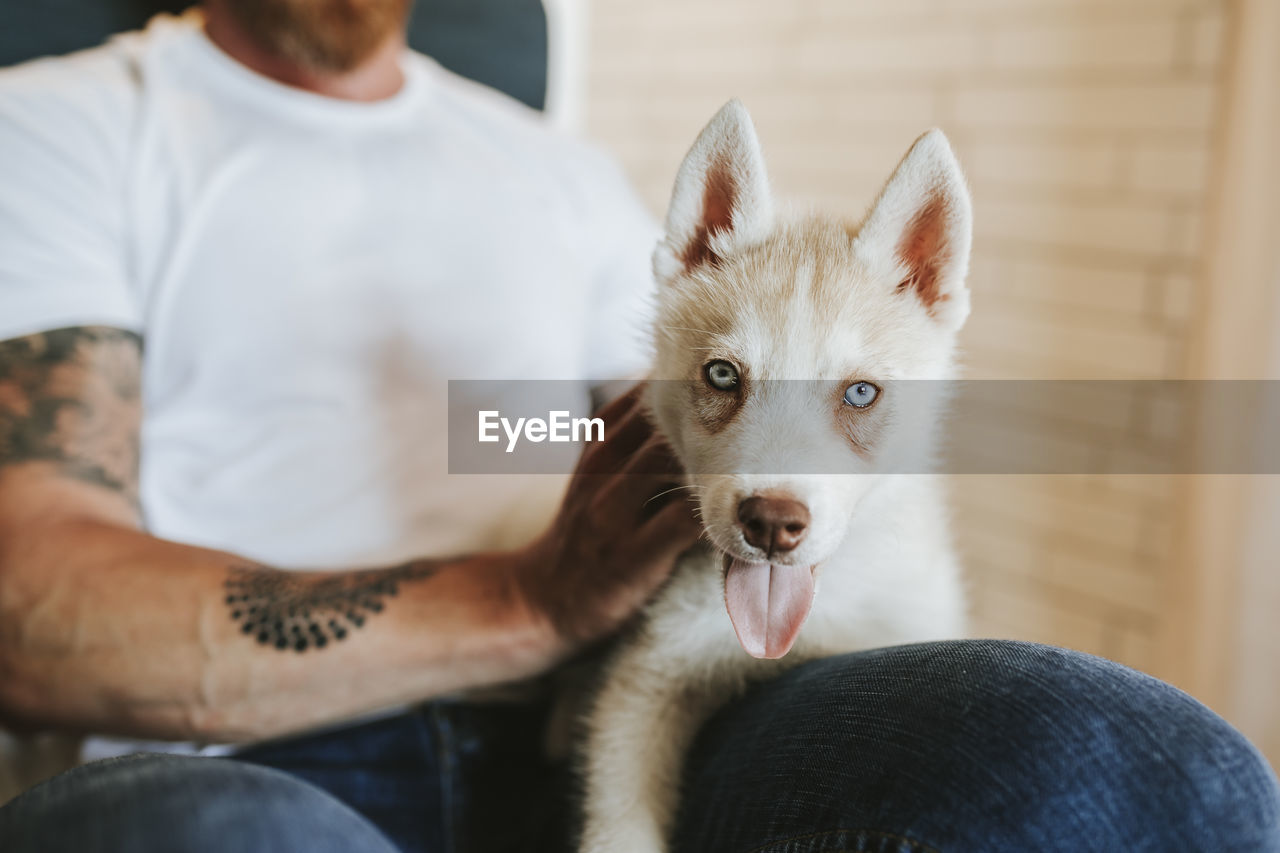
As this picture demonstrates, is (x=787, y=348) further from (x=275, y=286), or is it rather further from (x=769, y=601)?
(x=275, y=286)

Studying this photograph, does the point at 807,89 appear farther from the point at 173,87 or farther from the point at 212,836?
the point at 212,836

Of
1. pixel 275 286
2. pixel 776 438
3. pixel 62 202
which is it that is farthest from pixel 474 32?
pixel 776 438

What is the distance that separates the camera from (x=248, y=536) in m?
1.35

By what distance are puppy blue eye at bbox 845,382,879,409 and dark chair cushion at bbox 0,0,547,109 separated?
155 centimetres

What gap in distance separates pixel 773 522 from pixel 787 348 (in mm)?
205

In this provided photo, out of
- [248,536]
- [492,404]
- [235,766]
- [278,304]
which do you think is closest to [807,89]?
[492,404]

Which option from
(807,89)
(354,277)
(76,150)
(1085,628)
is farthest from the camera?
(807,89)

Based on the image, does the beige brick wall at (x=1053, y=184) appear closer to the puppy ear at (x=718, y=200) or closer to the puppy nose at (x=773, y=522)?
the puppy ear at (x=718, y=200)

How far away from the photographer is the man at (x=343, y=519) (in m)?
0.72

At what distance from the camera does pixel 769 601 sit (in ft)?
2.85

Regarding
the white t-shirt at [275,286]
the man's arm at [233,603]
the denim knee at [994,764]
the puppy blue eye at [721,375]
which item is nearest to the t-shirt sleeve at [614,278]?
the white t-shirt at [275,286]

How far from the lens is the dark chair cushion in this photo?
1.66 metres

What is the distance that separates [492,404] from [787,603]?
30.9 inches

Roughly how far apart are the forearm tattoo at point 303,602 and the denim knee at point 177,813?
13.9 inches
